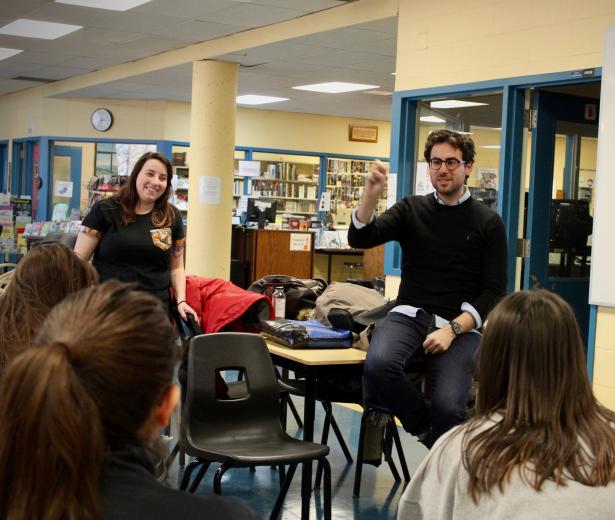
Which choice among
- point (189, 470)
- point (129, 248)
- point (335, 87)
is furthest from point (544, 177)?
point (335, 87)

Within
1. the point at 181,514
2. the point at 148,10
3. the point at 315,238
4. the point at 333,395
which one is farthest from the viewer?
the point at 315,238

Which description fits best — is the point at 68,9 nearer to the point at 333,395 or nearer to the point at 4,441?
the point at 333,395

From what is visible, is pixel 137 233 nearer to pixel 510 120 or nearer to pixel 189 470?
pixel 189 470

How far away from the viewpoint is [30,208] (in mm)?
13500

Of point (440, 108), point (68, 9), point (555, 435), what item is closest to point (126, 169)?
point (68, 9)

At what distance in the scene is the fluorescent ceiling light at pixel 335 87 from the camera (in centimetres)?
1115

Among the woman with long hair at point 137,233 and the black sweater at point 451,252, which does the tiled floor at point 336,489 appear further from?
the black sweater at point 451,252

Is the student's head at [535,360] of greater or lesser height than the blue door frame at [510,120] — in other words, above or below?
below

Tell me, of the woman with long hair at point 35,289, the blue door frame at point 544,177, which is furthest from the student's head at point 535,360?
the blue door frame at point 544,177

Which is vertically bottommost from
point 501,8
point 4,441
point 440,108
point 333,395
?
point 333,395

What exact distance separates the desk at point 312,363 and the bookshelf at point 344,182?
1130 cm

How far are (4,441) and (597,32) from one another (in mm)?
4732

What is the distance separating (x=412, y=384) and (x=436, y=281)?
0.45m

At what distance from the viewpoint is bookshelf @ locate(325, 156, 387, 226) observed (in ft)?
50.1
